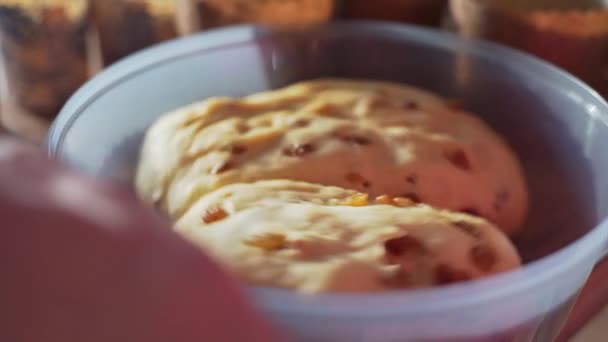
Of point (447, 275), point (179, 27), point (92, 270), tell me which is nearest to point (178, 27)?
point (179, 27)

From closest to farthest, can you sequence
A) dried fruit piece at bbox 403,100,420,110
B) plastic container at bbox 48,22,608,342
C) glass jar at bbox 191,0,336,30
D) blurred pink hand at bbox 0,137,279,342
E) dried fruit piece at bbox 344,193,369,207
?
1. blurred pink hand at bbox 0,137,279,342
2. plastic container at bbox 48,22,608,342
3. dried fruit piece at bbox 344,193,369,207
4. dried fruit piece at bbox 403,100,420,110
5. glass jar at bbox 191,0,336,30

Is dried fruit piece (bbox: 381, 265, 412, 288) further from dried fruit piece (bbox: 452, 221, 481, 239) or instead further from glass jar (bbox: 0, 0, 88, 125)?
glass jar (bbox: 0, 0, 88, 125)

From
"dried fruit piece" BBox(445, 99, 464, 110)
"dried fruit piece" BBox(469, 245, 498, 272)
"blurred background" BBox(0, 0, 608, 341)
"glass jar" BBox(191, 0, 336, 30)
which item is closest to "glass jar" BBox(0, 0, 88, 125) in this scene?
"blurred background" BBox(0, 0, 608, 341)

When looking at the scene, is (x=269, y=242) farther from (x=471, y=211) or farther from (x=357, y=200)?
A: (x=471, y=211)

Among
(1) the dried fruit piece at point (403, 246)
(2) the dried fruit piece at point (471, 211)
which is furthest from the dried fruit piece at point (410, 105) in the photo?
(1) the dried fruit piece at point (403, 246)

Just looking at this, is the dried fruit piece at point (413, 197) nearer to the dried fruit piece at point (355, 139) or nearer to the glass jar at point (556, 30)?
the dried fruit piece at point (355, 139)

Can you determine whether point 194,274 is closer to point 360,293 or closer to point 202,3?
point 360,293

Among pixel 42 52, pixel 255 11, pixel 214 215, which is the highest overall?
pixel 42 52
